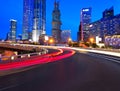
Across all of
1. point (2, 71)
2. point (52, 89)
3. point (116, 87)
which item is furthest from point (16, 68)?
point (116, 87)

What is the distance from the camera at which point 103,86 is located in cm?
1050

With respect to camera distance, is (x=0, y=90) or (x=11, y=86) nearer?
(x=0, y=90)

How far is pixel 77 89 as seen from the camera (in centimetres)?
977

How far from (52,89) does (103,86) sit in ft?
7.95

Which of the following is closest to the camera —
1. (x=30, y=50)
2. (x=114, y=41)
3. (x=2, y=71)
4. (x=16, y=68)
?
(x=2, y=71)

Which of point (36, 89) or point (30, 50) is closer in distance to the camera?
point (36, 89)

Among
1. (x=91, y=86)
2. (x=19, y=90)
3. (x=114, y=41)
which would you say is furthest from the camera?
(x=114, y=41)

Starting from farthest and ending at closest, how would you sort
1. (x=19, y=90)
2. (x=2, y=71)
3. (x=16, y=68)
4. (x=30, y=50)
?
(x=30, y=50)
(x=16, y=68)
(x=2, y=71)
(x=19, y=90)

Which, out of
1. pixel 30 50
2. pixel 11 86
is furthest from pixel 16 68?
pixel 30 50

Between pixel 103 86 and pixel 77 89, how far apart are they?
145 cm

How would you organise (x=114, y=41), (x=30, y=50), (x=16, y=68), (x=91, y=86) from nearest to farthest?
(x=91, y=86) < (x=16, y=68) < (x=30, y=50) < (x=114, y=41)

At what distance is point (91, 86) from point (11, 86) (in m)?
3.73

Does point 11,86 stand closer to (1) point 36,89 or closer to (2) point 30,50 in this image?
(1) point 36,89

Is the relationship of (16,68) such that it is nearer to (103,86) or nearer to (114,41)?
(103,86)
